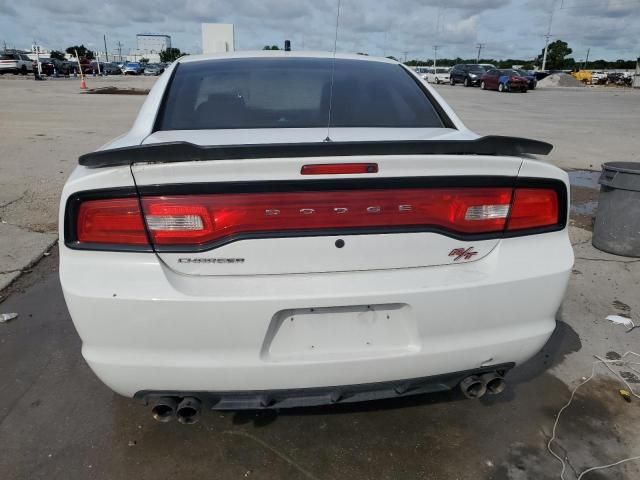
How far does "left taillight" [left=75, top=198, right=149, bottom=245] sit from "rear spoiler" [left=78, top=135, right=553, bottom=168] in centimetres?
14

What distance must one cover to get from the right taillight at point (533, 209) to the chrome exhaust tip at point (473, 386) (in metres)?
0.66

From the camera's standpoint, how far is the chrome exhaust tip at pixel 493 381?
212 centimetres

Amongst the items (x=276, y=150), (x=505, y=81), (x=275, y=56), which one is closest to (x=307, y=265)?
(x=276, y=150)

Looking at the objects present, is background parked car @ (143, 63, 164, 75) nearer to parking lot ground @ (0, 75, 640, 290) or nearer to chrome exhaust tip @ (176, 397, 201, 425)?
parking lot ground @ (0, 75, 640, 290)

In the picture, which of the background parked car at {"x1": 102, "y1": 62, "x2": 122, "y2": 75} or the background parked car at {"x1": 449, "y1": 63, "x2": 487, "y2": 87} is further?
the background parked car at {"x1": 102, "y1": 62, "x2": 122, "y2": 75}

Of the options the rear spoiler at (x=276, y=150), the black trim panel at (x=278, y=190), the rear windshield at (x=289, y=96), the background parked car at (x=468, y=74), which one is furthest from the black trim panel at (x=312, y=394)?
the background parked car at (x=468, y=74)

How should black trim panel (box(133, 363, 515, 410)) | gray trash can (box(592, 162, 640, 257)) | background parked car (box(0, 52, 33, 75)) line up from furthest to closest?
background parked car (box(0, 52, 33, 75)) < gray trash can (box(592, 162, 640, 257)) < black trim panel (box(133, 363, 515, 410))

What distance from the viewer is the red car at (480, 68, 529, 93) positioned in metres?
33.6

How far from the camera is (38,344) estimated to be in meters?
3.15

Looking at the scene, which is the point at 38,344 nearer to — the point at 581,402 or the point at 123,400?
the point at 123,400

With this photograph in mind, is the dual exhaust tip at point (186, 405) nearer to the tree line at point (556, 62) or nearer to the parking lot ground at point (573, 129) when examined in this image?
the parking lot ground at point (573, 129)

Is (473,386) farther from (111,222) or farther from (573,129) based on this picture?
(573,129)

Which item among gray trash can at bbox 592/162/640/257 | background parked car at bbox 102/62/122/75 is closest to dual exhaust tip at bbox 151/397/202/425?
gray trash can at bbox 592/162/640/257

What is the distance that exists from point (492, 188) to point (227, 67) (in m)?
1.83
